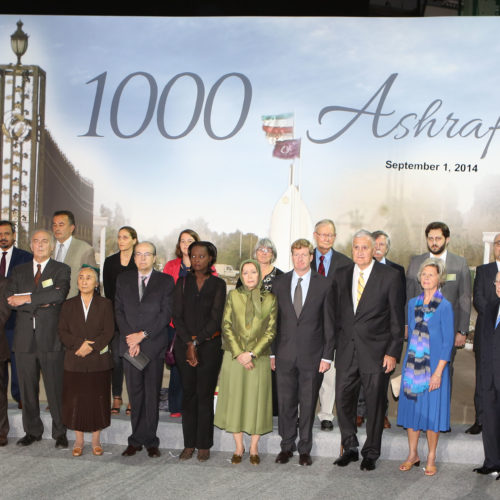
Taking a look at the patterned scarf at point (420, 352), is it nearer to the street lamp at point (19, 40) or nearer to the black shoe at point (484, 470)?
the black shoe at point (484, 470)

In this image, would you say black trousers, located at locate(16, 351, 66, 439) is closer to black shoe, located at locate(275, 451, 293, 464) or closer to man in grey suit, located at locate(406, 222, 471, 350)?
black shoe, located at locate(275, 451, 293, 464)

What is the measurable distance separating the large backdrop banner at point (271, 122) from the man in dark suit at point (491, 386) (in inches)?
75.8

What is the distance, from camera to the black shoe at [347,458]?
160 inches

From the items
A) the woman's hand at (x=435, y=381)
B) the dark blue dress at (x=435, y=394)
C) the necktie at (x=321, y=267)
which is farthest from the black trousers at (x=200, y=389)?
the woman's hand at (x=435, y=381)

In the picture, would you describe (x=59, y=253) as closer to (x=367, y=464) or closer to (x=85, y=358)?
(x=85, y=358)

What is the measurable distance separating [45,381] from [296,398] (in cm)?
181

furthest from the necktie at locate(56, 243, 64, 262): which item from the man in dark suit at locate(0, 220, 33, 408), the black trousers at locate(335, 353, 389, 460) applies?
the black trousers at locate(335, 353, 389, 460)

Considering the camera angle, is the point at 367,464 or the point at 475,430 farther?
the point at 475,430

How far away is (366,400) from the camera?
158 inches

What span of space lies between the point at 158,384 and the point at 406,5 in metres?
4.30

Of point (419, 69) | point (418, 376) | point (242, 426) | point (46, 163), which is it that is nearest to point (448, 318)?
point (418, 376)

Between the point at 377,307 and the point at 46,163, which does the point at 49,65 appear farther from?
the point at 377,307

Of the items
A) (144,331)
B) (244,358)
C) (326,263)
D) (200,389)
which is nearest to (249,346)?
(244,358)

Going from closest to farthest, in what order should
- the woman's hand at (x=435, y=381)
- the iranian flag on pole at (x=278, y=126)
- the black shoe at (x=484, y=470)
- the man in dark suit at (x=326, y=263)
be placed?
the woman's hand at (x=435, y=381) → the black shoe at (x=484, y=470) → the man in dark suit at (x=326, y=263) → the iranian flag on pole at (x=278, y=126)
